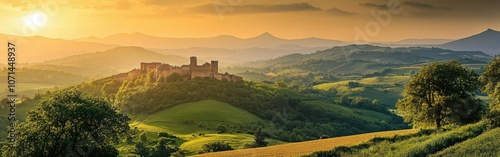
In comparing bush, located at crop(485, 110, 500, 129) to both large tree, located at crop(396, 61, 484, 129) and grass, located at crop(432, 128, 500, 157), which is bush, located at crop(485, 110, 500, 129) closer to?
grass, located at crop(432, 128, 500, 157)

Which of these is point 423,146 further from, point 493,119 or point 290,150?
point 290,150

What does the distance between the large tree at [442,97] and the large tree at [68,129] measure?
3403 centimetres

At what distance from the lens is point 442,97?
5059cm

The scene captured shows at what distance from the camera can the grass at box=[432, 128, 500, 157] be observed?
2416 cm

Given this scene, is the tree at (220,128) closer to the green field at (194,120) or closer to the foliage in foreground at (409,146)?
the green field at (194,120)

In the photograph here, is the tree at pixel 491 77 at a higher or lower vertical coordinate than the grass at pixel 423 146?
higher

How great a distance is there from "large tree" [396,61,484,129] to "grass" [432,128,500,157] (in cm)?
2285

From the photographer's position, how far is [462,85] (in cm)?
5322

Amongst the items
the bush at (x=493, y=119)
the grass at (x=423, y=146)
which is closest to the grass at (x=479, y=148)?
the grass at (x=423, y=146)

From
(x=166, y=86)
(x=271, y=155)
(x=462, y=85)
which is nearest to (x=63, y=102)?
(x=271, y=155)

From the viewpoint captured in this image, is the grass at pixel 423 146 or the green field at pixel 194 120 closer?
the grass at pixel 423 146

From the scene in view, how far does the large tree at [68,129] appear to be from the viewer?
3856 centimetres

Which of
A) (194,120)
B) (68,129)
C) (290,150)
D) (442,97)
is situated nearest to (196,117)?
(194,120)

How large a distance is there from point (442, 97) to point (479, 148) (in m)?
26.7
